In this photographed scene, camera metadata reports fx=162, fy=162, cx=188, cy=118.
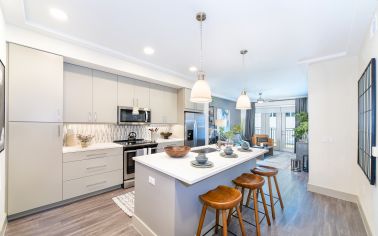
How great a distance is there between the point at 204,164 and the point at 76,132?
2.85 m

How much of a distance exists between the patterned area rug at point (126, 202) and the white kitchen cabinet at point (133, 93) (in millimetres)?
1884

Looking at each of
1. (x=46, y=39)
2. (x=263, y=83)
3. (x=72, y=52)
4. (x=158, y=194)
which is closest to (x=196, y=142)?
(x=263, y=83)

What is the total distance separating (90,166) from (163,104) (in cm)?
229

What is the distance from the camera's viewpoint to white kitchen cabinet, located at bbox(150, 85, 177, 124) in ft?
14.0

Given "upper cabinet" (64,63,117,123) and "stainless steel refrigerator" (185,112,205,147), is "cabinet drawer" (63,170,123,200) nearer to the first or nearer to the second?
"upper cabinet" (64,63,117,123)

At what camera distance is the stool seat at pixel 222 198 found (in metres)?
1.49

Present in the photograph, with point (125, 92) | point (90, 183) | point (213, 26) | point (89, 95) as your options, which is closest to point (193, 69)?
point (125, 92)

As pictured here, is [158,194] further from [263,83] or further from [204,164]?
[263,83]

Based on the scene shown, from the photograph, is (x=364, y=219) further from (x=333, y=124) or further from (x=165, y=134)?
(x=165, y=134)

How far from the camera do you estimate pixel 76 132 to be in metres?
3.25

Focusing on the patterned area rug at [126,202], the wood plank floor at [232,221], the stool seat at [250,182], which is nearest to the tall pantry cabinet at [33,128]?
the wood plank floor at [232,221]

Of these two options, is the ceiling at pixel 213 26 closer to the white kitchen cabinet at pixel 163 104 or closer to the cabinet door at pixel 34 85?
the cabinet door at pixel 34 85

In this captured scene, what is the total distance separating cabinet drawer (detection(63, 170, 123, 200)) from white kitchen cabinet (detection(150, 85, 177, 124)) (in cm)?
158

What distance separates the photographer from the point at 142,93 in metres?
4.01
